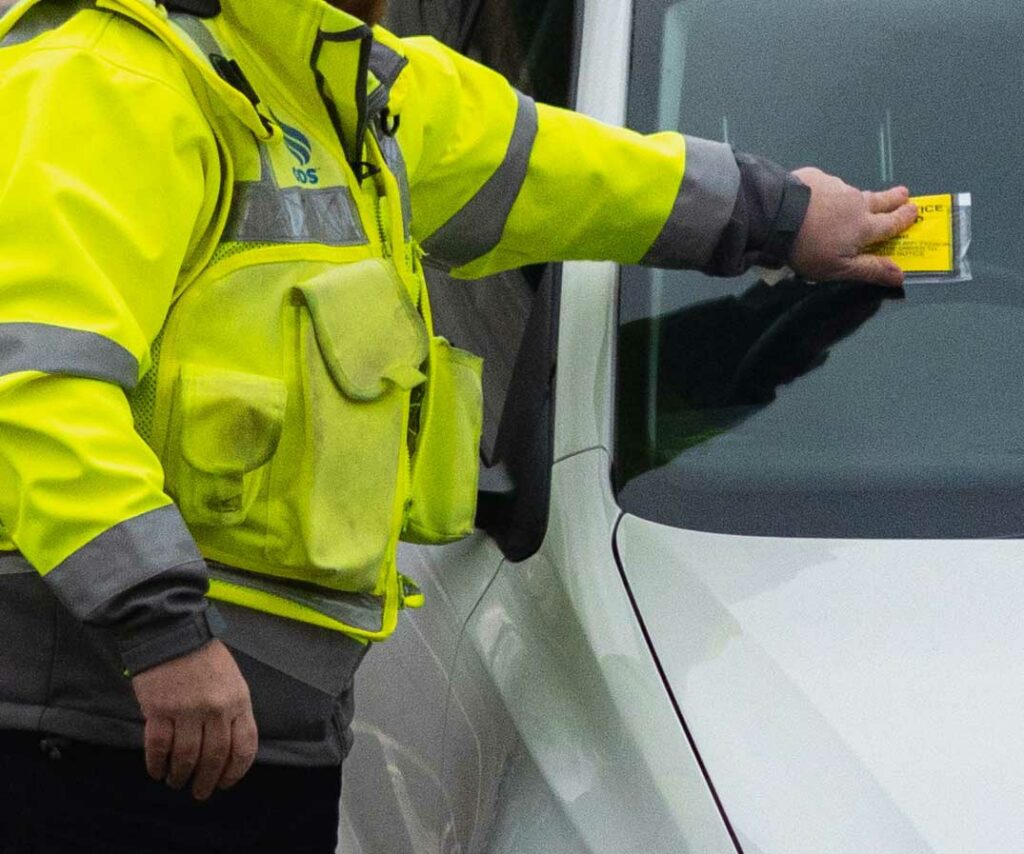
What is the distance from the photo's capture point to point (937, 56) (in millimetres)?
2277

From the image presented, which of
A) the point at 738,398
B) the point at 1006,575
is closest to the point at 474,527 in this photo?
the point at 738,398

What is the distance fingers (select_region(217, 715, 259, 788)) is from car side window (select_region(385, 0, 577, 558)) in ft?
1.47

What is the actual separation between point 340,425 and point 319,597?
0.18 metres

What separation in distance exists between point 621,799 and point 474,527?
0.55 meters

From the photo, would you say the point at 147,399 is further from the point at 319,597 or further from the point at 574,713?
the point at 574,713

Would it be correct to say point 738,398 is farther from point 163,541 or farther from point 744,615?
point 163,541

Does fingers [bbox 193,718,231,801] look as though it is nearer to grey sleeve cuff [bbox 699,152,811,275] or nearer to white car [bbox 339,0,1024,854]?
white car [bbox 339,0,1024,854]

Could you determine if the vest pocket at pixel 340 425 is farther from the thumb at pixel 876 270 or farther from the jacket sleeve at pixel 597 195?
the thumb at pixel 876 270

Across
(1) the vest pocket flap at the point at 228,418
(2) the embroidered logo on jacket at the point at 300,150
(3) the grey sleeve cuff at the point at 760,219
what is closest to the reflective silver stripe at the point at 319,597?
(1) the vest pocket flap at the point at 228,418

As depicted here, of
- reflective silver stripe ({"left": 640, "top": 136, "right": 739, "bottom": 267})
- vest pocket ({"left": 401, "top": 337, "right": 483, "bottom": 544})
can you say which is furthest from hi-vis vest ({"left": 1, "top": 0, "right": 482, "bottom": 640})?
reflective silver stripe ({"left": 640, "top": 136, "right": 739, "bottom": 267})

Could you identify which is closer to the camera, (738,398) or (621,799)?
(621,799)

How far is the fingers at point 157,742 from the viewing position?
5.29 feet

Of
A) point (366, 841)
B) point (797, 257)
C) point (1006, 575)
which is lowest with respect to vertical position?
point (366, 841)

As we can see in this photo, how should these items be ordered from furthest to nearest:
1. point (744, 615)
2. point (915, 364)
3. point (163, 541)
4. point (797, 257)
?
point (797, 257), point (915, 364), point (744, 615), point (163, 541)
